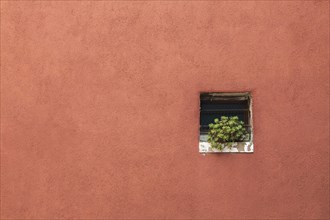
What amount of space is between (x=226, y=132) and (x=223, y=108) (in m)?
0.37

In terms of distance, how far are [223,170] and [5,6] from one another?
315 centimetres

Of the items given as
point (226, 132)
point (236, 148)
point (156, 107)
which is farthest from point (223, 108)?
point (156, 107)

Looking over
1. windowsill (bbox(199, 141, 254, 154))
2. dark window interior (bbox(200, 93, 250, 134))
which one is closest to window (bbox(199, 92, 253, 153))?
dark window interior (bbox(200, 93, 250, 134))

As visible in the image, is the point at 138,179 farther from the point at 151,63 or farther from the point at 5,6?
the point at 5,6

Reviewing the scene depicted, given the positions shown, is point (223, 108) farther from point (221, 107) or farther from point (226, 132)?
point (226, 132)

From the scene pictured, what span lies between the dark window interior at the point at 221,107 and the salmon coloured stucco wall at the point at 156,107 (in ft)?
0.47

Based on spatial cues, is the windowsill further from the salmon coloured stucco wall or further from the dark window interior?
the dark window interior

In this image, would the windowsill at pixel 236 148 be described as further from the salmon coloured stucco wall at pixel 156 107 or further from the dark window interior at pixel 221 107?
the dark window interior at pixel 221 107

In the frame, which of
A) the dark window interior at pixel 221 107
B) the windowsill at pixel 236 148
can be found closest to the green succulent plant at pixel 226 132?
the windowsill at pixel 236 148

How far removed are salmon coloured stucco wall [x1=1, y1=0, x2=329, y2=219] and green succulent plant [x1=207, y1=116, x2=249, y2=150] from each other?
0.49 feet

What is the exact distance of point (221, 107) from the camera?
15.6ft

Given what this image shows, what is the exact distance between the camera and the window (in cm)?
465

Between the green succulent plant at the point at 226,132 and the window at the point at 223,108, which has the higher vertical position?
the window at the point at 223,108

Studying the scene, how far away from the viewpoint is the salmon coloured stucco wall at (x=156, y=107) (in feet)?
14.5
